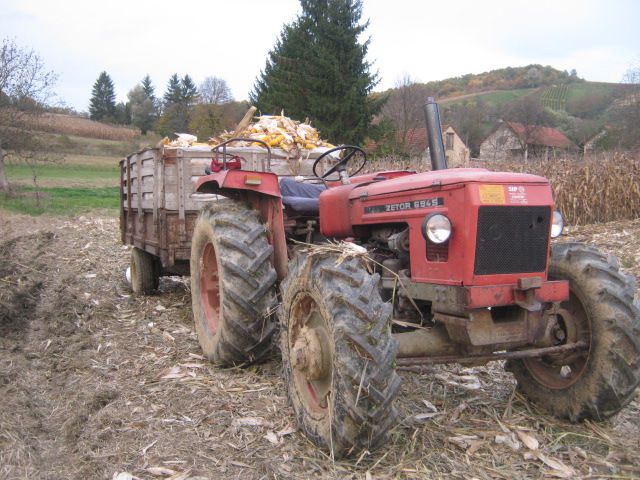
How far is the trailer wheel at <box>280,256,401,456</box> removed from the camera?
282 centimetres

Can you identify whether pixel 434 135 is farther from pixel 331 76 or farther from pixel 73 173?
pixel 73 173

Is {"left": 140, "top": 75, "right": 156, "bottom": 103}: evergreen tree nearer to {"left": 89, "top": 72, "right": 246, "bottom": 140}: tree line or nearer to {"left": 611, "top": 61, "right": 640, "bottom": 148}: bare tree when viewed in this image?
{"left": 89, "top": 72, "right": 246, "bottom": 140}: tree line

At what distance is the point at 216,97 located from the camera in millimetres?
66125

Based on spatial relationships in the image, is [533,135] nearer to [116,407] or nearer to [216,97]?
[216,97]

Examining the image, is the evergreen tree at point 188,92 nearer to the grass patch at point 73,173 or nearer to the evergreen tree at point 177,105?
the evergreen tree at point 177,105

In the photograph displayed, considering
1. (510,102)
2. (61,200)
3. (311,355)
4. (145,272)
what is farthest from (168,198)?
(510,102)

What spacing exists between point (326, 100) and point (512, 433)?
1022 inches

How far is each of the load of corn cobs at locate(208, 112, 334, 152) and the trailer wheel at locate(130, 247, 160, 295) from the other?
164 cm

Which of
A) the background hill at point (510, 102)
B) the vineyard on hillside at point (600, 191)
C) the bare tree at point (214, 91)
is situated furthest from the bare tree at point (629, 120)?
the bare tree at point (214, 91)

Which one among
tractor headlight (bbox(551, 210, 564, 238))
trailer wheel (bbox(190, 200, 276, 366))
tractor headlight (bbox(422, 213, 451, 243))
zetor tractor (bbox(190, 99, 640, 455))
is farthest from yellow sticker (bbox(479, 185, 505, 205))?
trailer wheel (bbox(190, 200, 276, 366))

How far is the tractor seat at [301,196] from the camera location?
15.2 ft

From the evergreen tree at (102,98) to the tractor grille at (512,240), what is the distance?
8632 centimetres

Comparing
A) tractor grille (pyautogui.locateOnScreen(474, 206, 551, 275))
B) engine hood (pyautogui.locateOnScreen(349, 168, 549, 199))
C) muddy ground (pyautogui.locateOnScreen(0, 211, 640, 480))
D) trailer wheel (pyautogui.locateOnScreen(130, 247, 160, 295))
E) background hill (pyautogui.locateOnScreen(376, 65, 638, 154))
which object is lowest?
muddy ground (pyautogui.locateOnScreen(0, 211, 640, 480))

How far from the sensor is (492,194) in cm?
311
